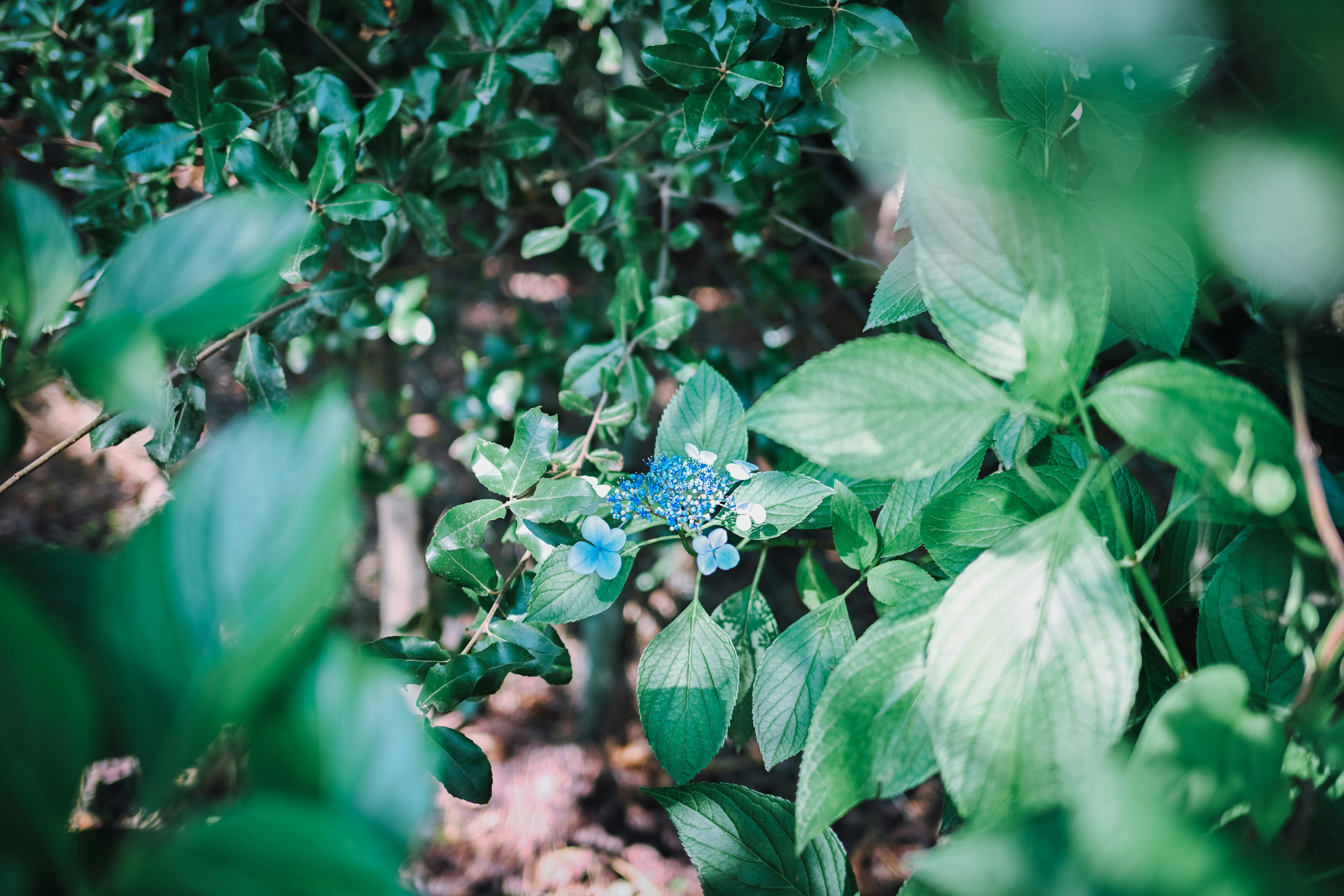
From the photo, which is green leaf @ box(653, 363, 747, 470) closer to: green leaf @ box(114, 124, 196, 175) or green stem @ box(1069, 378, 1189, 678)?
green stem @ box(1069, 378, 1189, 678)

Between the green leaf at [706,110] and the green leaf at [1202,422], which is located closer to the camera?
the green leaf at [1202,422]

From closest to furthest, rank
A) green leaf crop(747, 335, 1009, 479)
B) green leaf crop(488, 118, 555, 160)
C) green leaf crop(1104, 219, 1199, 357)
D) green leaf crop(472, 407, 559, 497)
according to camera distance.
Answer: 1. green leaf crop(747, 335, 1009, 479)
2. green leaf crop(1104, 219, 1199, 357)
3. green leaf crop(472, 407, 559, 497)
4. green leaf crop(488, 118, 555, 160)

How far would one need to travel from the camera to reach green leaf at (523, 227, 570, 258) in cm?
98

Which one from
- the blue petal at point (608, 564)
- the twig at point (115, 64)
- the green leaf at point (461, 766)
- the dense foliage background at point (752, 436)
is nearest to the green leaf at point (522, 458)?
the dense foliage background at point (752, 436)

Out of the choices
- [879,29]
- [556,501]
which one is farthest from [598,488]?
[879,29]

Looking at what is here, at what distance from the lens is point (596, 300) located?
1.61m

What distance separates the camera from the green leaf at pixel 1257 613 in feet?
1.56

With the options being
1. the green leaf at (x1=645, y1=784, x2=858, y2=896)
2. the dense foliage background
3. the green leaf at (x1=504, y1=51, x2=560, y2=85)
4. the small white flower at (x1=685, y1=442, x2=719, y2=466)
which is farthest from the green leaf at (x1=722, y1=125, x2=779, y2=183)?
the green leaf at (x1=645, y1=784, x2=858, y2=896)

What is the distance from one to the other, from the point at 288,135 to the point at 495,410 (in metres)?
0.59

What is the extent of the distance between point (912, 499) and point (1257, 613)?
26 centimetres

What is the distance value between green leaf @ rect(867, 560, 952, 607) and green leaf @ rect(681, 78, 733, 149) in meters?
0.51

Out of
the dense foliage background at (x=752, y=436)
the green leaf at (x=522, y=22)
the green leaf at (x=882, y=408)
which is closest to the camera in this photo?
the dense foliage background at (x=752, y=436)

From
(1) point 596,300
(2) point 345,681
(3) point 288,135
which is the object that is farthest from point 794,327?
(2) point 345,681

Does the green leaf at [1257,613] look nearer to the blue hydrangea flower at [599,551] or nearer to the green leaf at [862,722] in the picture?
the green leaf at [862,722]
